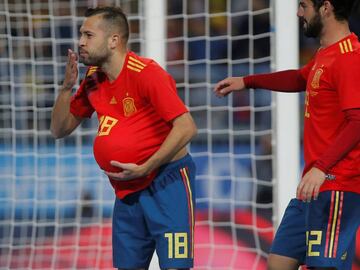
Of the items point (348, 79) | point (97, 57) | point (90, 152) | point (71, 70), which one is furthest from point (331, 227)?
point (90, 152)

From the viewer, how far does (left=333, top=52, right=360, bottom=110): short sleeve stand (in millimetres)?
3613

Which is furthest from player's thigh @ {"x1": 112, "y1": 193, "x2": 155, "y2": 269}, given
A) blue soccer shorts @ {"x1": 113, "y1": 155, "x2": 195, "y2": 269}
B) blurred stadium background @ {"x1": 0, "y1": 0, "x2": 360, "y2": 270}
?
blurred stadium background @ {"x1": 0, "y1": 0, "x2": 360, "y2": 270}

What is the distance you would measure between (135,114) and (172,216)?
0.44m

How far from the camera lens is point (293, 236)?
3996mm

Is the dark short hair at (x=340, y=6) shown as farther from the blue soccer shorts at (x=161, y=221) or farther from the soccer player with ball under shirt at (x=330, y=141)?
the blue soccer shorts at (x=161, y=221)

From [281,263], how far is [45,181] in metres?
2.74

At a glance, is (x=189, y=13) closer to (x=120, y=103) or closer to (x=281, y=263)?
(x=120, y=103)

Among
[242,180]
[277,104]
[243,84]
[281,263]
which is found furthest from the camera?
[242,180]

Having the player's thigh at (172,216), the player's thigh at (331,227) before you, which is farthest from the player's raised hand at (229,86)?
the player's thigh at (331,227)

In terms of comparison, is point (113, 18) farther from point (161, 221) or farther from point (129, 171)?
point (161, 221)

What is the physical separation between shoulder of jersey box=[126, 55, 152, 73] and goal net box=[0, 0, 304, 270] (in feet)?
5.82

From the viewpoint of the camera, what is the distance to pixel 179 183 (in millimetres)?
4211

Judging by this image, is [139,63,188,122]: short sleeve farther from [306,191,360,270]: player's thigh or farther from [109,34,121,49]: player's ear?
[306,191,360,270]: player's thigh

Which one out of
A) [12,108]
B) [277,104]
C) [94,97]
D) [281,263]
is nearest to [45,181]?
[12,108]
